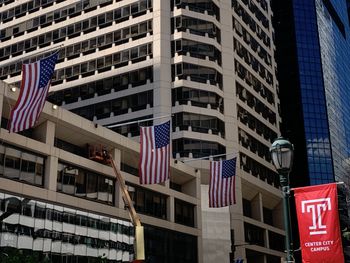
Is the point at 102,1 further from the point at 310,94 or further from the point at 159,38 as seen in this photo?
the point at 310,94

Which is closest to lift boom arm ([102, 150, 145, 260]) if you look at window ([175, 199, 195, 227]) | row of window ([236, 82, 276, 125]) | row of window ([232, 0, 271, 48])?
window ([175, 199, 195, 227])

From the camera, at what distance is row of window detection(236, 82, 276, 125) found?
71.5 metres

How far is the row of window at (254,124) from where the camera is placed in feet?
231

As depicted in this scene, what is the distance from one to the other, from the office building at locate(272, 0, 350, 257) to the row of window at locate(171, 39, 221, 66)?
4351cm

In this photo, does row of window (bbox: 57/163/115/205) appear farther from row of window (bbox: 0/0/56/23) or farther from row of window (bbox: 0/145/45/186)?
row of window (bbox: 0/0/56/23)

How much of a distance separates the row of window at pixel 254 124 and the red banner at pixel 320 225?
2141 inches

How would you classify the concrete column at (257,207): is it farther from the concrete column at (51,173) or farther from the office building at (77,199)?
the concrete column at (51,173)

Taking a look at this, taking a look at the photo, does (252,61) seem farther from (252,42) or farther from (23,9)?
(23,9)

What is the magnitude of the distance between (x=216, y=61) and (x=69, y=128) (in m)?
28.0

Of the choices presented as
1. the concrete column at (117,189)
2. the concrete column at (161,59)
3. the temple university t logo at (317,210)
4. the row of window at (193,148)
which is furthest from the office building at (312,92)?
the temple university t logo at (317,210)

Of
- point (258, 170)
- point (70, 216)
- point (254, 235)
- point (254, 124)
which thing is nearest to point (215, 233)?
point (254, 235)

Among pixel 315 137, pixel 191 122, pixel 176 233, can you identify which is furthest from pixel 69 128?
pixel 315 137

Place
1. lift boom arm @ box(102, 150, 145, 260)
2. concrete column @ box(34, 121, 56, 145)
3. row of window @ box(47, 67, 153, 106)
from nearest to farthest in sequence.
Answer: concrete column @ box(34, 121, 56, 145) < lift boom arm @ box(102, 150, 145, 260) < row of window @ box(47, 67, 153, 106)

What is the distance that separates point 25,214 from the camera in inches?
1463
